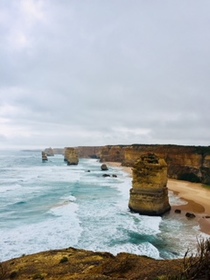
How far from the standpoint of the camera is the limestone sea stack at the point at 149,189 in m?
27.7

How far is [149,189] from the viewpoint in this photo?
92.6 ft

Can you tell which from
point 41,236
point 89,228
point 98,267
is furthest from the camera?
point 89,228

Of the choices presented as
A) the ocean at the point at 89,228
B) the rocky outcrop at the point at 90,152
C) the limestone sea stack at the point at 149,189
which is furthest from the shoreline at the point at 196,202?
the rocky outcrop at the point at 90,152

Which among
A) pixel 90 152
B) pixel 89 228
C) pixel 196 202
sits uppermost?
pixel 90 152

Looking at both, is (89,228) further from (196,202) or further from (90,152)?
(90,152)

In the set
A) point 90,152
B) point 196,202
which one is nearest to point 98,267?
point 196,202

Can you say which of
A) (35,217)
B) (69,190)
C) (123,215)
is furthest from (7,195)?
(123,215)

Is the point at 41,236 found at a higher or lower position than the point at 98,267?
lower

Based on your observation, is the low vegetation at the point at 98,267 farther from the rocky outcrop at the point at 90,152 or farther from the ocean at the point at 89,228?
the rocky outcrop at the point at 90,152

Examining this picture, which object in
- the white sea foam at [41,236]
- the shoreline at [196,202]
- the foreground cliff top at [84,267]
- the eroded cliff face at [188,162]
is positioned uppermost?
the eroded cliff face at [188,162]

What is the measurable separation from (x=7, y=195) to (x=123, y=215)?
19599mm

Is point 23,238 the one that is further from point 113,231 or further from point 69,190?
point 69,190

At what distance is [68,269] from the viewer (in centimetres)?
1145

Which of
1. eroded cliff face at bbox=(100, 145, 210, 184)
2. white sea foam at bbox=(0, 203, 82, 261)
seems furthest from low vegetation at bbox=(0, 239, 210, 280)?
eroded cliff face at bbox=(100, 145, 210, 184)
